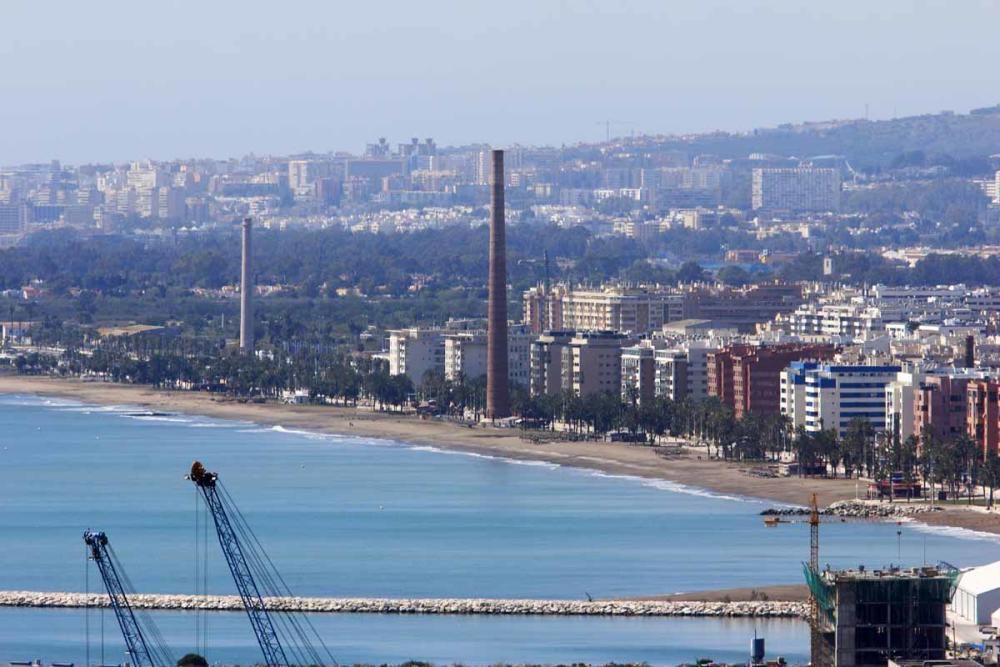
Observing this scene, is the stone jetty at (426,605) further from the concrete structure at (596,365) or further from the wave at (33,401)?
the wave at (33,401)

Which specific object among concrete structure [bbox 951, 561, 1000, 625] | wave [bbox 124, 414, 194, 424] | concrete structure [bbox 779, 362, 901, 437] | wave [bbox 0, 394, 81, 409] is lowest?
wave [bbox 0, 394, 81, 409]

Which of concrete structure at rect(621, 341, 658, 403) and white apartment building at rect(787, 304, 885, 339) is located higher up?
white apartment building at rect(787, 304, 885, 339)

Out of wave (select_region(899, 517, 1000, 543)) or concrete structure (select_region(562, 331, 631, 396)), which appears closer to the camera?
wave (select_region(899, 517, 1000, 543))

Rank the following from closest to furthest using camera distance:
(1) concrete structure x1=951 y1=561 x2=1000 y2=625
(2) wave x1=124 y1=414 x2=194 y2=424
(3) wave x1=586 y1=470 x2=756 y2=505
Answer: (1) concrete structure x1=951 y1=561 x2=1000 y2=625, (3) wave x1=586 y1=470 x2=756 y2=505, (2) wave x1=124 y1=414 x2=194 y2=424

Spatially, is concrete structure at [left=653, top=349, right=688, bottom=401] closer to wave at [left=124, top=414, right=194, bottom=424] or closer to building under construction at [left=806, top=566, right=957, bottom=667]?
wave at [left=124, top=414, right=194, bottom=424]

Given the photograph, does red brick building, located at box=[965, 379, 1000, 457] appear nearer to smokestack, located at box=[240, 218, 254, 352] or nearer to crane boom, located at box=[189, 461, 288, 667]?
crane boom, located at box=[189, 461, 288, 667]

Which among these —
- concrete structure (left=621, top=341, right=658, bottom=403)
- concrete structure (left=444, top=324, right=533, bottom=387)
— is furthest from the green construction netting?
concrete structure (left=444, top=324, right=533, bottom=387)

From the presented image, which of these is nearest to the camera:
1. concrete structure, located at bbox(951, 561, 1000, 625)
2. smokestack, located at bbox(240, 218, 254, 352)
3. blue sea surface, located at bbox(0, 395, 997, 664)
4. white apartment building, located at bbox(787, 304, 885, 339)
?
concrete structure, located at bbox(951, 561, 1000, 625)
